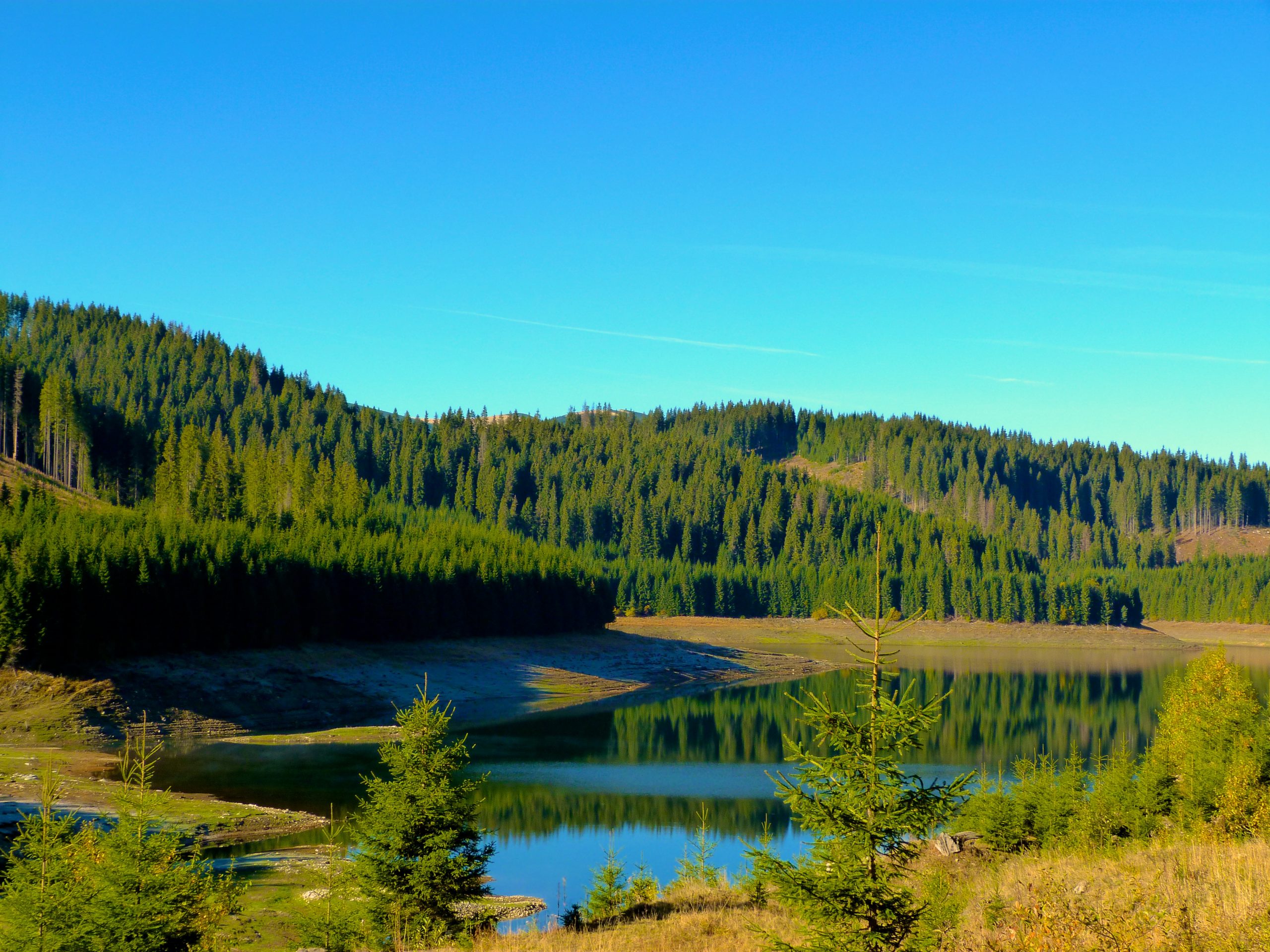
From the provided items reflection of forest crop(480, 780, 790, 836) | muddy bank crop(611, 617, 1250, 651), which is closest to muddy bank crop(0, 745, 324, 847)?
reflection of forest crop(480, 780, 790, 836)

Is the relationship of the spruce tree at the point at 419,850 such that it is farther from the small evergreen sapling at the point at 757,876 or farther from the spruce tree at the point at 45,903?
the small evergreen sapling at the point at 757,876

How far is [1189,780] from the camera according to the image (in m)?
30.1

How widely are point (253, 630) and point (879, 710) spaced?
233 feet

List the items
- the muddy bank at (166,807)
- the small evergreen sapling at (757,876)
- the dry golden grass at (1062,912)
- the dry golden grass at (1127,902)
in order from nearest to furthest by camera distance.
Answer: the dry golden grass at (1127,902)
the dry golden grass at (1062,912)
the small evergreen sapling at (757,876)
the muddy bank at (166,807)

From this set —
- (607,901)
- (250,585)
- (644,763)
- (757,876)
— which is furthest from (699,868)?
(250,585)

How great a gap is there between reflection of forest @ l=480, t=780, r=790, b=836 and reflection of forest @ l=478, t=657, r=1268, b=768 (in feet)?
18.7

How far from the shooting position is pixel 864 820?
13.5 metres

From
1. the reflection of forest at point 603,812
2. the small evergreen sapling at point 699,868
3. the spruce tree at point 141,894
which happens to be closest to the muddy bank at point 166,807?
the reflection of forest at point 603,812

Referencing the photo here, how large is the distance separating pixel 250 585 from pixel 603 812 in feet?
141

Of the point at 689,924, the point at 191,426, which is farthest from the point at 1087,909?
the point at 191,426

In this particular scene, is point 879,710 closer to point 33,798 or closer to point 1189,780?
point 1189,780

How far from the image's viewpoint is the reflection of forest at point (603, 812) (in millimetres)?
Answer: 42969

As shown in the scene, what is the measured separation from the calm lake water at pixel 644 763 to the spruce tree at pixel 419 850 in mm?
3932

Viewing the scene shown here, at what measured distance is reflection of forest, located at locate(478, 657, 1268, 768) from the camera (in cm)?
6143
